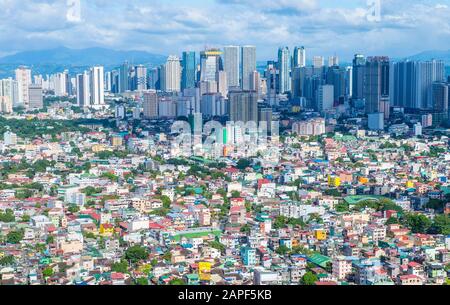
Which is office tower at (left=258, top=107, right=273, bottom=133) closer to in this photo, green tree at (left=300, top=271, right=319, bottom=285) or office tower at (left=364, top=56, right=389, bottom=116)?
office tower at (left=364, top=56, right=389, bottom=116)

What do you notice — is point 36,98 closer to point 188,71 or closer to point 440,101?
point 188,71

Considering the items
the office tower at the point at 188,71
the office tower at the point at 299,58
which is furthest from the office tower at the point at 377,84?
the office tower at the point at 188,71

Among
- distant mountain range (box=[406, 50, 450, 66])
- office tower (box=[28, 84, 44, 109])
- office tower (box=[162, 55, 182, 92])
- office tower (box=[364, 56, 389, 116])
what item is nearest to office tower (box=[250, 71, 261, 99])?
office tower (box=[162, 55, 182, 92])

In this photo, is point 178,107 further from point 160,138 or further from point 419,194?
point 419,194

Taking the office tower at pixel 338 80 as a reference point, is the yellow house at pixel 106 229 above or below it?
below

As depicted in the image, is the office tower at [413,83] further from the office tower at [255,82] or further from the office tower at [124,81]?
the office tower at [124,81]

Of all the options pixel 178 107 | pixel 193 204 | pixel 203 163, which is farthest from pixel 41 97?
pixel 193 204
